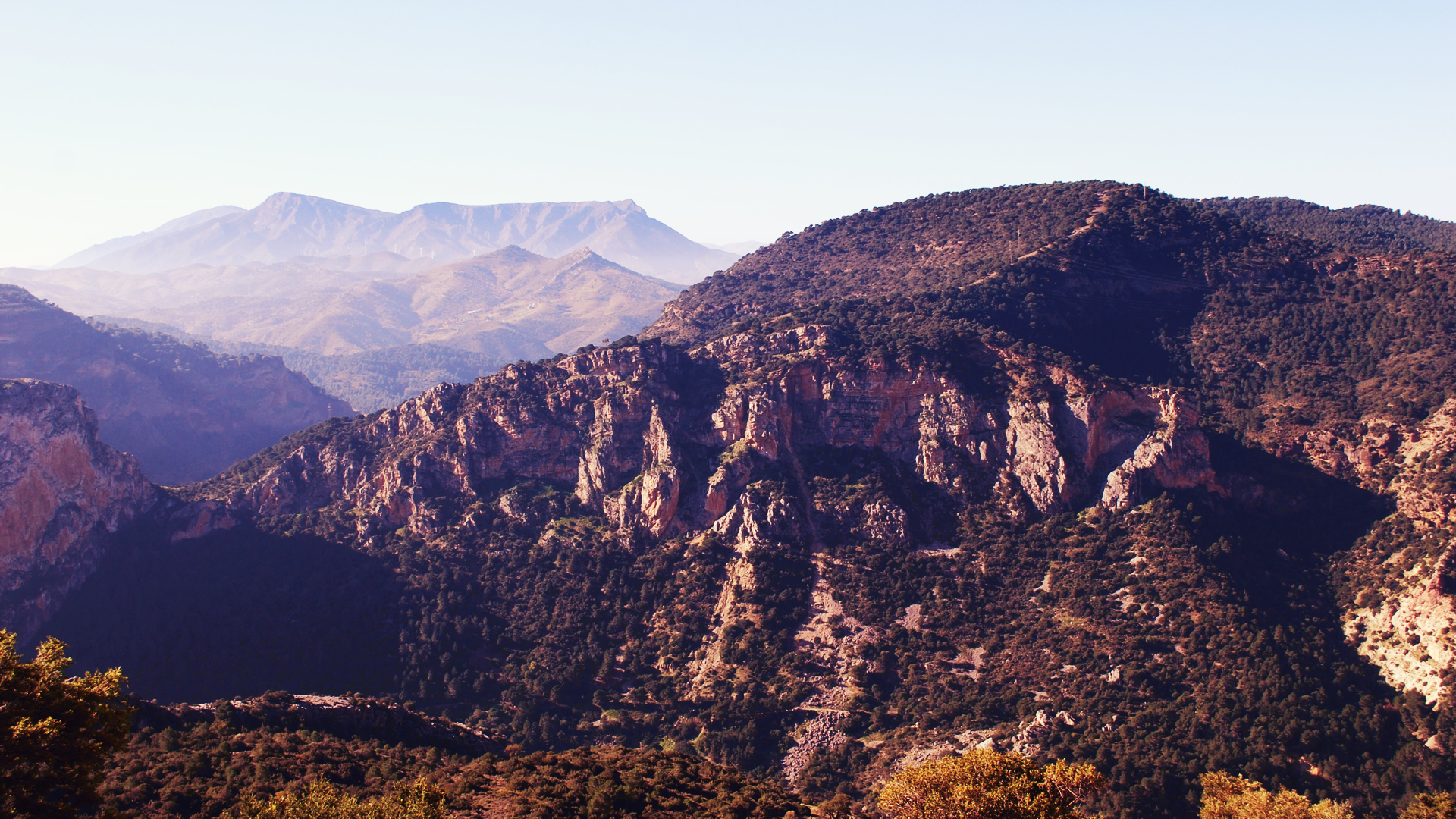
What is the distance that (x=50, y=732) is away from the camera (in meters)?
33.2

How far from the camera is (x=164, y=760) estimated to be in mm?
54906

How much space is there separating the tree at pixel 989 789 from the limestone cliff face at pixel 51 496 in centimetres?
9509

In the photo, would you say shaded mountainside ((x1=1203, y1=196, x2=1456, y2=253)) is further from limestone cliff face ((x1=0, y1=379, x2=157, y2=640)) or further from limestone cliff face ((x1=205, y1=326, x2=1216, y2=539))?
limestone cliff face ((x1=0, y1=379, x2=157, y2=640))

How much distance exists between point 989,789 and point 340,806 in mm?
32697

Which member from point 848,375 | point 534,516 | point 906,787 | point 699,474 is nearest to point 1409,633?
point 906,787

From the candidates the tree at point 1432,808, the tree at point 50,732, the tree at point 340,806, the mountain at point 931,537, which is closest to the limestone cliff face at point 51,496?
the mountain at point 931,537

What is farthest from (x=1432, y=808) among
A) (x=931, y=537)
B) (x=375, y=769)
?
(x=375, y=769)

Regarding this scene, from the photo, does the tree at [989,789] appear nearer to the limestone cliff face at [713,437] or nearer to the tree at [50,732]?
the tree at [50,732]

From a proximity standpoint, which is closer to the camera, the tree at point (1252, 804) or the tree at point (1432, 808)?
the tree at point (1432, 808)

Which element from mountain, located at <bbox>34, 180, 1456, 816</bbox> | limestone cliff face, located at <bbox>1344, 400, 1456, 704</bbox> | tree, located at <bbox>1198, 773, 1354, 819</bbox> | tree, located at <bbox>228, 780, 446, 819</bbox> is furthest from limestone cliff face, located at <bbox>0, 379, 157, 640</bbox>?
limestone cliff face, located at <bbox>1344, 400, 1456, 704</bbox>

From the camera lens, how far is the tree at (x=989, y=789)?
48.0m

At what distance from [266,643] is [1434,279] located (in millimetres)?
133383

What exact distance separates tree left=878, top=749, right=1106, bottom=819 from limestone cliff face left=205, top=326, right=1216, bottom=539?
49.7 meters

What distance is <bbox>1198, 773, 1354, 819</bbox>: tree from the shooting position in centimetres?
5166
